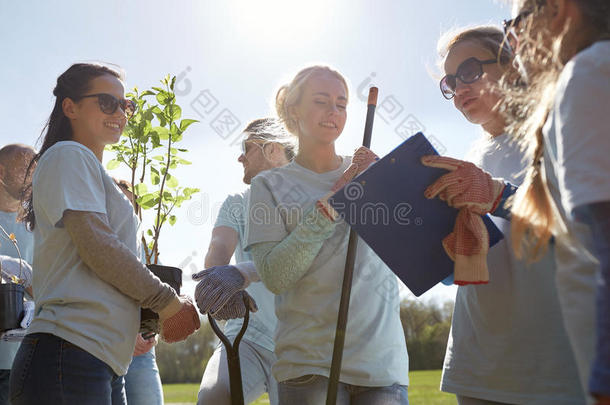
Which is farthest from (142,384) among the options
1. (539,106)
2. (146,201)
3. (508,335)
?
(539,106)

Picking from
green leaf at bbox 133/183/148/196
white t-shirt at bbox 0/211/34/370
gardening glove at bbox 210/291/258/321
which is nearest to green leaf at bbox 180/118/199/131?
green leaf at bbox 133/183/148/196

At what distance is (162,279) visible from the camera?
8.70ft

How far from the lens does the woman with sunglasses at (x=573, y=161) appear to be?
109 cm

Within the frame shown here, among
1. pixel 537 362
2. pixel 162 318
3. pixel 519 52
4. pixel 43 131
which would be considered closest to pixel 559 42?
pixel 519 52

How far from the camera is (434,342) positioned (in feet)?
112

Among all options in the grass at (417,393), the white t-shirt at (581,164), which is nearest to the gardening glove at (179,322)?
the white t-shirt at (581,164)

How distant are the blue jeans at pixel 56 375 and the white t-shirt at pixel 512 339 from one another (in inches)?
48.1

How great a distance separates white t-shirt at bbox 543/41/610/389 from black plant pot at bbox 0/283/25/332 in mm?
2532

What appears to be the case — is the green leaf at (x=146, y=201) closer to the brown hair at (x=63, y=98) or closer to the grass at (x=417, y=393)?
the brown hair at (x=63, y=98)

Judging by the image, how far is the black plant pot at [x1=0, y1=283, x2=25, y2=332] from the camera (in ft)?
9.23

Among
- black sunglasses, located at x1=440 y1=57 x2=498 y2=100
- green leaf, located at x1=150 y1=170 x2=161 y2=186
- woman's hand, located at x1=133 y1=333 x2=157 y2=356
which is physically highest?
black sunglasses, located at x1=440 y1=57 x2=498 y2=100

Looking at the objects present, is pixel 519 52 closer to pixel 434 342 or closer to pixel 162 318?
pixel 162 318

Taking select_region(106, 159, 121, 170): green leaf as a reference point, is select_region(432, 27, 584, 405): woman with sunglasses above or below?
below

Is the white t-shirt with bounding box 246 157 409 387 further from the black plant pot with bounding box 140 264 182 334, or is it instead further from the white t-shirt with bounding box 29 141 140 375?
the white t-shirt with bounding box 29 141 140 375
